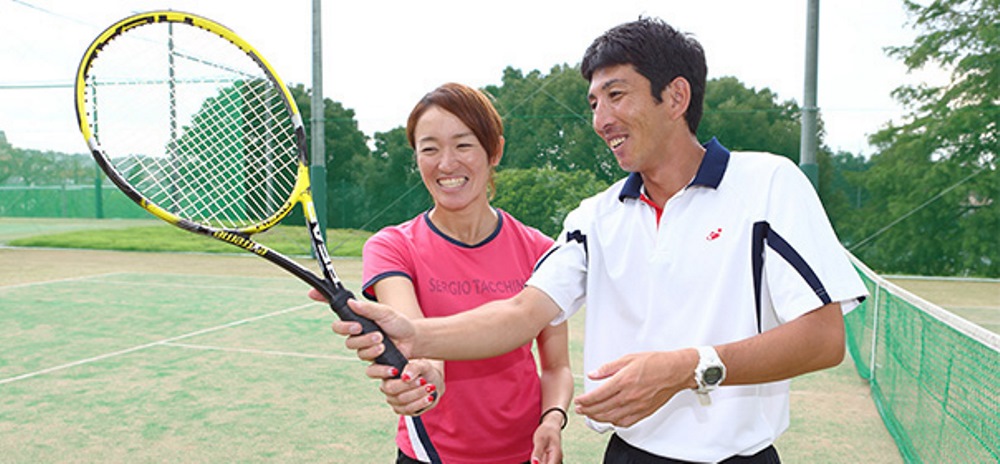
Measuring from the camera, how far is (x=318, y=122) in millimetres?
13023

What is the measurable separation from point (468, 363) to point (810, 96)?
10118mm

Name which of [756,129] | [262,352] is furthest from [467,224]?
[756,129]

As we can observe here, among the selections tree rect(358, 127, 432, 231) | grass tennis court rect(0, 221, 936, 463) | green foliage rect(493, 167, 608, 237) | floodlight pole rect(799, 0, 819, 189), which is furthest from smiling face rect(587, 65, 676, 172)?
tree rect(358, 127, 432, 231)

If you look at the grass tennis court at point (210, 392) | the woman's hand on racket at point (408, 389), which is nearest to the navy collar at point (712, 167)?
the woman's hand on racket at point (408, 389)

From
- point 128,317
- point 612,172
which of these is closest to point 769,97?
point 612,172

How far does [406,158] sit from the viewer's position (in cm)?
1442

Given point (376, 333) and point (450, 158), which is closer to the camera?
point (376, 333)

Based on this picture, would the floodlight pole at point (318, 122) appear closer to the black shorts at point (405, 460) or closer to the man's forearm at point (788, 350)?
the black shorts at point (405, 460)

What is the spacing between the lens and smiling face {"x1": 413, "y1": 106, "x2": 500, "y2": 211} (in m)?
1.99

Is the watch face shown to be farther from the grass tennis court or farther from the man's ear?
the grass tennis court

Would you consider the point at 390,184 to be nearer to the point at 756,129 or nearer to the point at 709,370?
the point at 756,129

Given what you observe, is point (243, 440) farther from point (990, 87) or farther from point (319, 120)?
point (990, 87)

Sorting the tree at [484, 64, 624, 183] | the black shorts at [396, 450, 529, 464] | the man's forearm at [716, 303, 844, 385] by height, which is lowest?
the black shorts at [396, 450, 529, 464]

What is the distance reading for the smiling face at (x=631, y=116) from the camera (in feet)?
5.41
